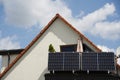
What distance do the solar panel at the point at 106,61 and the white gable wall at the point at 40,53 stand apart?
4.64 m

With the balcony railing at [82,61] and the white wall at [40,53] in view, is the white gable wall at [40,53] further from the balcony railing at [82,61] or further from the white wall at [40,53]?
the balcony railing at [82,61]

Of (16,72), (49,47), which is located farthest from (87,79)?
(16,72)

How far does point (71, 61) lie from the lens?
26.5 meters

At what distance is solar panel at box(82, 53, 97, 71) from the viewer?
26.2 metres

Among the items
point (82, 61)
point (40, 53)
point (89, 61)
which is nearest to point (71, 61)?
point (82, 61)

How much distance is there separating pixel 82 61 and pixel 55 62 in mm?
2370

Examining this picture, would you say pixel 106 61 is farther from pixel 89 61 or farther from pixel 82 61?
pixel 82 61

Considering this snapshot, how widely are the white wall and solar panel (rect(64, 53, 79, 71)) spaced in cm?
385

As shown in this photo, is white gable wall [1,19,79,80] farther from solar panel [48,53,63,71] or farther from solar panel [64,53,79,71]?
solar panel [64,53,79,71]

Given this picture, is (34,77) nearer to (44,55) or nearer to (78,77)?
(44,55)

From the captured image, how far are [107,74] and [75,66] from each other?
2828 mm

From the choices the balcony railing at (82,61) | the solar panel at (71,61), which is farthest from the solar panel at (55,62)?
the solar panel at (71,61)

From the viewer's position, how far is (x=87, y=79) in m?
26.3

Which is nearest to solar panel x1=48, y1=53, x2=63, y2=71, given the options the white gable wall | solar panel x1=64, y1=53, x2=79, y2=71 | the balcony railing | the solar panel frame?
the balcony railing
